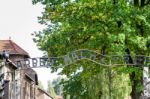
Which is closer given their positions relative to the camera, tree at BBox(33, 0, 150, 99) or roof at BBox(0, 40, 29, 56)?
tree at BBox(33, 0, 150, 99)

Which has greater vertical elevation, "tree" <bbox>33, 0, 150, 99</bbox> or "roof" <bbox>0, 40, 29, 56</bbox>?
"tree" <bbox>33, 0, 150, 99</bbox>

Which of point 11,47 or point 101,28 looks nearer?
point 101,28

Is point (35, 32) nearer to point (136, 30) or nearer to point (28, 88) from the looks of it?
point (136, 30)

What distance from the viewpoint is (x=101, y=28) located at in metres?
30.6

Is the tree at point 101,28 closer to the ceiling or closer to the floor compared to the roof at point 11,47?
closer to the ceiling

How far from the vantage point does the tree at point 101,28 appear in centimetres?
2912

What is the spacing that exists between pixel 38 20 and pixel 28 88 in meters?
31.3

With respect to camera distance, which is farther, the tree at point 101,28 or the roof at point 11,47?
the roof at point 11,47

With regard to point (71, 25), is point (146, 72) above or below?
below

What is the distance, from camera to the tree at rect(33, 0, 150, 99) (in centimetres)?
2912

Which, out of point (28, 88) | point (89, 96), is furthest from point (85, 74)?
point (28, 88)

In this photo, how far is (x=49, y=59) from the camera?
1925 centimetres

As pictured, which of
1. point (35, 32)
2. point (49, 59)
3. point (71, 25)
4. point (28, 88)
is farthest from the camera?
point (28, 88)

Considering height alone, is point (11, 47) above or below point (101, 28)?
below
